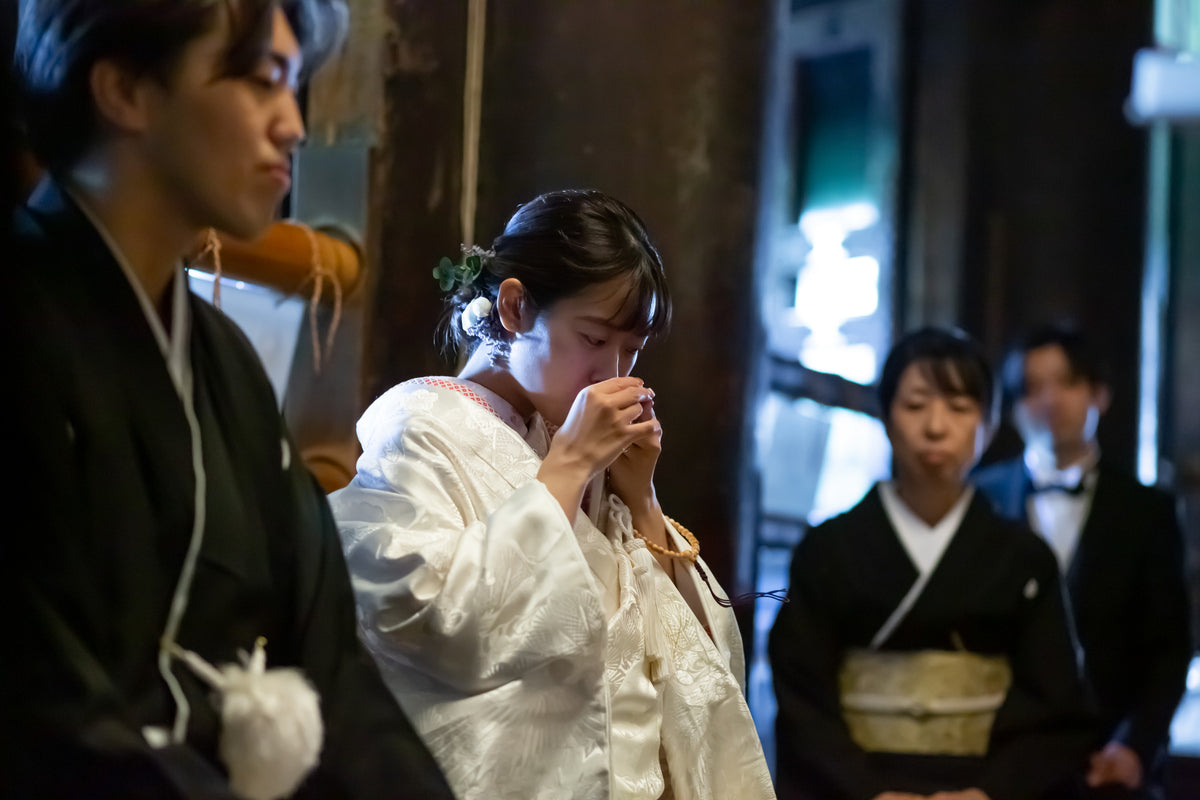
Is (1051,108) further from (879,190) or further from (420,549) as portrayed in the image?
(420,549)

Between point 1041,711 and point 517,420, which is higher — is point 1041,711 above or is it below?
below

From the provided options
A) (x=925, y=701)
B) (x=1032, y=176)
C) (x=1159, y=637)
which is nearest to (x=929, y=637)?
(x=925, y=701)

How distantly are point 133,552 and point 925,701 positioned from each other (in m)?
1.92

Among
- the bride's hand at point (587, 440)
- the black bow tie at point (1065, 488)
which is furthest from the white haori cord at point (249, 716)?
the black bow tie at point (1065, 488)

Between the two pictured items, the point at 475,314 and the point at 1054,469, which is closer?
the point at 475,314

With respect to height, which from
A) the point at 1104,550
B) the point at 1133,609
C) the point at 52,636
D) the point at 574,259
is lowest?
the point at 1133,609

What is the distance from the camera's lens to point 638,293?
1696 millimetres

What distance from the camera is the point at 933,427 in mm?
2670

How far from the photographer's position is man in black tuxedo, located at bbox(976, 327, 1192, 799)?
297cm

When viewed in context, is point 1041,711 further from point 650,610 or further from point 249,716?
point 249,716

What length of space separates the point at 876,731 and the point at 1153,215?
10.8 feet

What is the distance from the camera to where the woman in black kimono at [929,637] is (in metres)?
2.49

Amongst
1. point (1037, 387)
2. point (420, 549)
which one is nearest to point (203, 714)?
point (420, 549)

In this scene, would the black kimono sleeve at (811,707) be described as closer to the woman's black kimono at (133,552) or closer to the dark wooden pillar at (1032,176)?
the woman's black kimono at (133,552)
